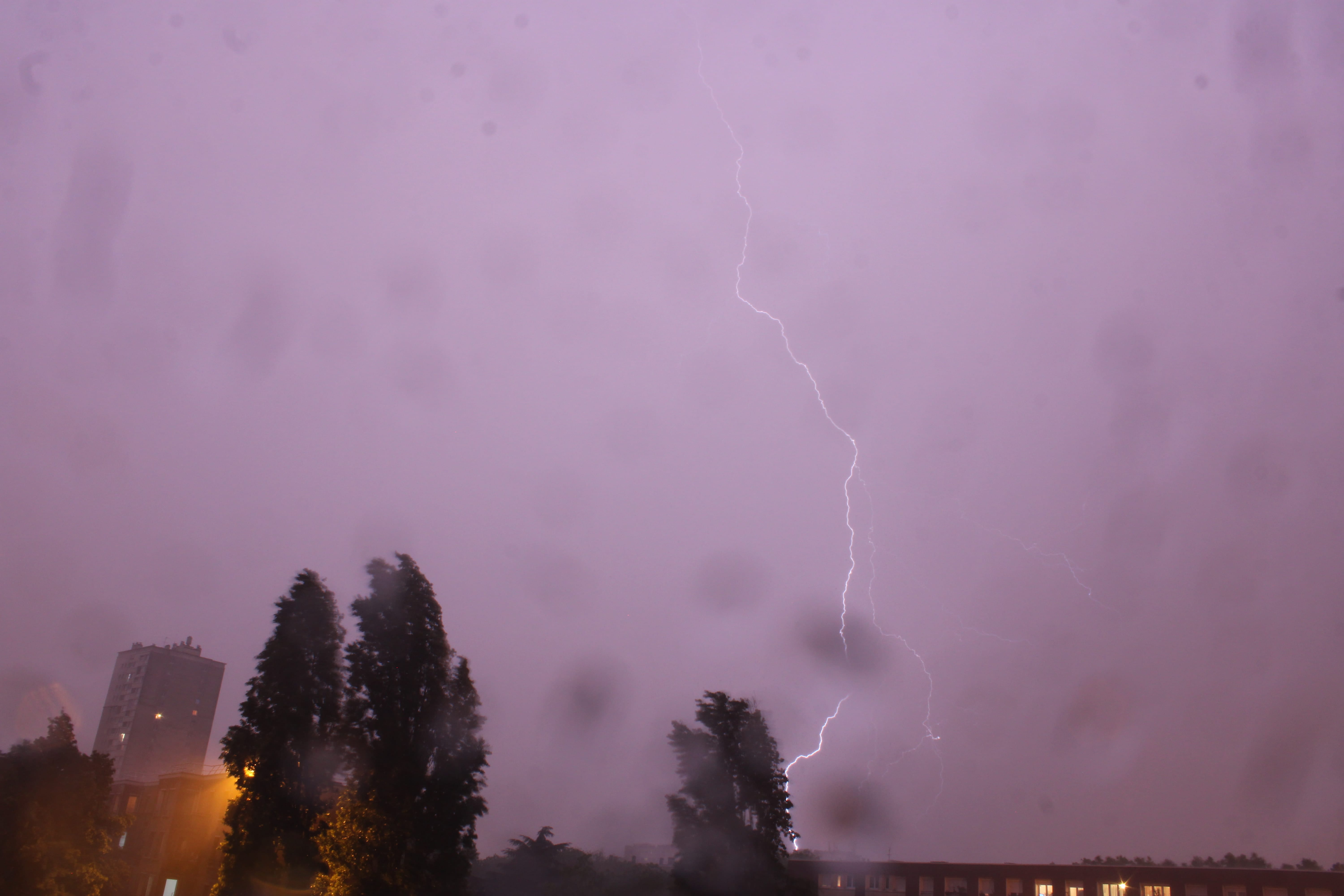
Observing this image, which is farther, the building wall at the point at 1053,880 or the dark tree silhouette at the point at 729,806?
the building wall at the point at 1053,880

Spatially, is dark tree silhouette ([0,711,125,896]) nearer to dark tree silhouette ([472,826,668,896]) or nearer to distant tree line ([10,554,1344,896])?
distant tree line ([10,554,1344,896])

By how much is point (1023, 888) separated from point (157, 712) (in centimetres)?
8272

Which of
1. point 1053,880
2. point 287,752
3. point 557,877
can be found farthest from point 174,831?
point 1053,880

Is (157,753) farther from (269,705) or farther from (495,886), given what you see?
(269,705)

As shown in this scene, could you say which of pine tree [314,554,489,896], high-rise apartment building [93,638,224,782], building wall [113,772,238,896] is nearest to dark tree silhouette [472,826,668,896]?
building wall [113,772,238,896]

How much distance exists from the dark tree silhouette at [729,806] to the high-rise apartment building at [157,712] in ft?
245

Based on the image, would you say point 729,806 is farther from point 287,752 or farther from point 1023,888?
point 1023,888

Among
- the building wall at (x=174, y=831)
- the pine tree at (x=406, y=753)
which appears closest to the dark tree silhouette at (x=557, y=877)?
the building wall at (x=174, y=831)

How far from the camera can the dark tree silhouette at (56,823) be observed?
30.6 m

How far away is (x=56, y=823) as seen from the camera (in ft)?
104

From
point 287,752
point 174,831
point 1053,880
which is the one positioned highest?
point 287,752

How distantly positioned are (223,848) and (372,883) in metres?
6.42

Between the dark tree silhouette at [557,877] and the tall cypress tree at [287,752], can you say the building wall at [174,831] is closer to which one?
the dark tree silhouette at [557,877]

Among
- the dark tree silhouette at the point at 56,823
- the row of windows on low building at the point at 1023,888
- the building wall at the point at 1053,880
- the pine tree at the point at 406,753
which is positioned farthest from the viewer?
the row of windows on low building at the point at 1023,888
